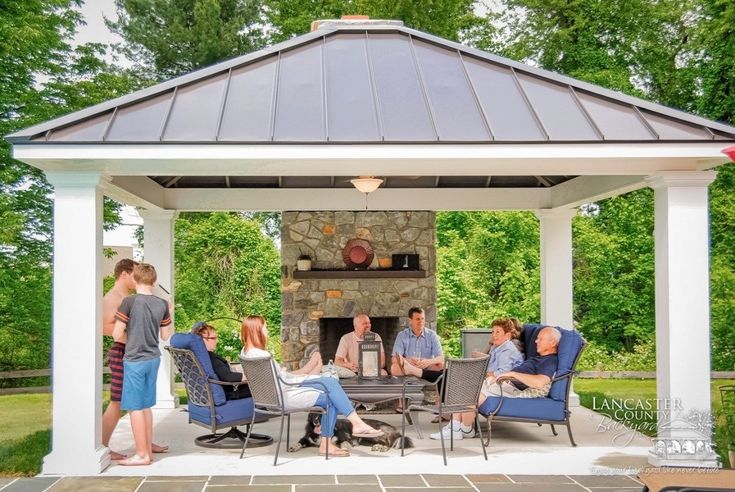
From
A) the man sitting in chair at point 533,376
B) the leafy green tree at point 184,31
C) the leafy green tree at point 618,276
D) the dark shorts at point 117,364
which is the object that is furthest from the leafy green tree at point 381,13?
the dark shorts at point 117,364

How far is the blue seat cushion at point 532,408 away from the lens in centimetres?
695

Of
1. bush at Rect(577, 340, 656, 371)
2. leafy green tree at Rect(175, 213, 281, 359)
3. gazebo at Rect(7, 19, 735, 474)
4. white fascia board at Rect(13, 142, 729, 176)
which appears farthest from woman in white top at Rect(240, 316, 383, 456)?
leafy green tree at Rect(175, 213, 281, 359)

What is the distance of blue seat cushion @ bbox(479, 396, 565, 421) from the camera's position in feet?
22.8

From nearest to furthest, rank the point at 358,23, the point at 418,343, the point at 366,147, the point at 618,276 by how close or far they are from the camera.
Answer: the point at 366,147 < the point at 358,23 < the point at 418,343 < the point at 618,276

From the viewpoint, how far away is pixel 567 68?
1867cm

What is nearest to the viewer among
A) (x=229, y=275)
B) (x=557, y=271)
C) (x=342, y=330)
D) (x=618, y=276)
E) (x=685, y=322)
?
(x=685, y=322)

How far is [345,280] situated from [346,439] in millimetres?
4279

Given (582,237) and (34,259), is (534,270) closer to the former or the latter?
(582,237)

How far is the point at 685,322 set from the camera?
621 centimetres

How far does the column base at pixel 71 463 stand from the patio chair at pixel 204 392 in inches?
39.8

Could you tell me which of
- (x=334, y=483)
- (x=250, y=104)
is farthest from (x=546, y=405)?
(x=250, y=104)

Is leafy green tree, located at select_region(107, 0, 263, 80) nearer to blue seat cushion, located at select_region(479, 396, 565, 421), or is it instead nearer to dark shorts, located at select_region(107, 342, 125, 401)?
dark shorts, located at select_region(107, 342, 125, 401)

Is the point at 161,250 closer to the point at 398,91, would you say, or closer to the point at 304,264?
the point at 304,264

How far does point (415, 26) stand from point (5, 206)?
351 inches
